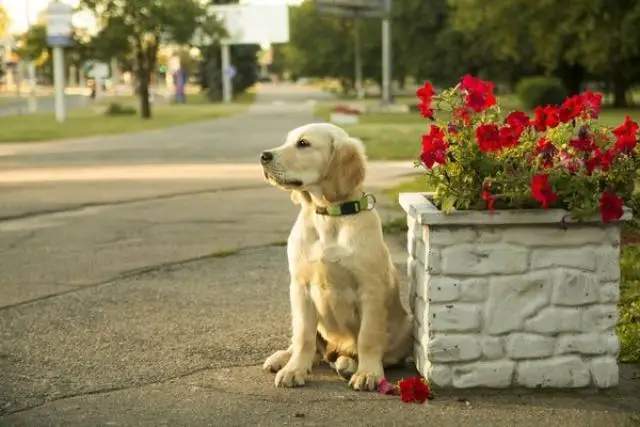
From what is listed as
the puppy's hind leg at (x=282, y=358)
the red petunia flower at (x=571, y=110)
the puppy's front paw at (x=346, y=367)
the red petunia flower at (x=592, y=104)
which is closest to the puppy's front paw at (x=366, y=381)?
the puppy's front paw at (x=346, y=367)

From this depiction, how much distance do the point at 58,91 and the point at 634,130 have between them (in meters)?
35.8

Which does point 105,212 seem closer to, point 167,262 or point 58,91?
point 167,262

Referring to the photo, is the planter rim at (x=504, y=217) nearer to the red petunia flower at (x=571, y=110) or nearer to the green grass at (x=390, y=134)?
the red petunia flower at (x=571, y=110)

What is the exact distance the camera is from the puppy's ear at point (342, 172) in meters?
5.02

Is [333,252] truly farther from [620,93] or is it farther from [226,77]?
[226,77]

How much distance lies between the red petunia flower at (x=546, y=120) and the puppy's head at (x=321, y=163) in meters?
1.03

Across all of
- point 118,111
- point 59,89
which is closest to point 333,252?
point 59,89

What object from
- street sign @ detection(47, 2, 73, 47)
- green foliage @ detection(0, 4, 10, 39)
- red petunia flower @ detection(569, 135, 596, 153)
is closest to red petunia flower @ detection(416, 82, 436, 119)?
red petunia flower @ detection(569, 135, 596, 153)

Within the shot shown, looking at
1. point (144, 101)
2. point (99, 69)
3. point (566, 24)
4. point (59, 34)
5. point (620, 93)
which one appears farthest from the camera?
point (99, 69)

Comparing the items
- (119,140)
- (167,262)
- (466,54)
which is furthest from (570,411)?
(466,54)

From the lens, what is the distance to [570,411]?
4.76 m

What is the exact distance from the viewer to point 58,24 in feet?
129

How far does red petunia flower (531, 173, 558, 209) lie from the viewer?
4691 millimetres

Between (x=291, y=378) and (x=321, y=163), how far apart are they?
3.78ft
